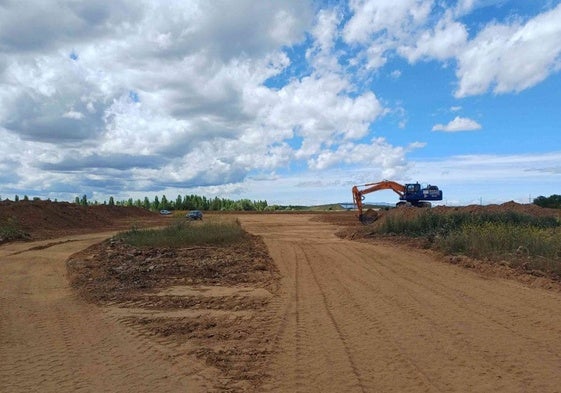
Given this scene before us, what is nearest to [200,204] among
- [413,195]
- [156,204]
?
[156,204]

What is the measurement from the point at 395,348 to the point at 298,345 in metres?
1.32

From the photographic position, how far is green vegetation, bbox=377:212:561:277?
48.3 feet

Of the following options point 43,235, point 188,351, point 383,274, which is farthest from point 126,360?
point 43,235

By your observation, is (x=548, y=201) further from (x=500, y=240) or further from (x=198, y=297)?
(x=198, y=297)

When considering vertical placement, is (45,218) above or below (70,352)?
above

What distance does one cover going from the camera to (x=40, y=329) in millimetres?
8828

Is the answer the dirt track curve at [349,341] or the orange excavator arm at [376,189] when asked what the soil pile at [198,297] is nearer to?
the dirt track curve at [349,341]

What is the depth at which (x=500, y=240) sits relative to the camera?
687 inches

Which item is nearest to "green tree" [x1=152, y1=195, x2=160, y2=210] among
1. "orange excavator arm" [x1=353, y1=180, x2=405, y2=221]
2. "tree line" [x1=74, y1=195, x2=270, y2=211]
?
"tree line" [x1=74, y1=195, x2=270, y2=211]

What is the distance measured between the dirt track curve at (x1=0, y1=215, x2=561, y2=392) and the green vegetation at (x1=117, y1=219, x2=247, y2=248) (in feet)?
28.9

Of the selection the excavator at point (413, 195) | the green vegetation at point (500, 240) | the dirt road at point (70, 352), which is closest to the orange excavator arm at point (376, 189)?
the excavator at point (413, 195)

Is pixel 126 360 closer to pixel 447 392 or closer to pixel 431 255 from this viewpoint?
pixel 447 392

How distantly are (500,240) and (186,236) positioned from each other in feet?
40.8

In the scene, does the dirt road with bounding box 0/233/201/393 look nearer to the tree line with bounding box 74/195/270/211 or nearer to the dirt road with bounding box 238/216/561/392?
the dirt road with bounding box 238/216/561/392
